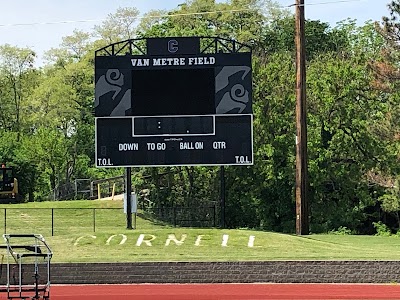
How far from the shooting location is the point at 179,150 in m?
26.8

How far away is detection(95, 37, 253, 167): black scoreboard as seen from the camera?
26.7 m

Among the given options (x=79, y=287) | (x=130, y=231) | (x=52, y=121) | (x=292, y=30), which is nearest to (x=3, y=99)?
(x=52, y=121)

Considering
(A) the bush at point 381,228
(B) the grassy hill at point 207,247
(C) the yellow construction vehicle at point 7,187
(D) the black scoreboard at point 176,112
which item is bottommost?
(A) the bush at point 381,228

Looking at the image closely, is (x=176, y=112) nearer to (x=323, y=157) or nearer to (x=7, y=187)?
(x=323, y=157)

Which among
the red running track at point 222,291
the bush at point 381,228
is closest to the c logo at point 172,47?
the red running track at point 222,291

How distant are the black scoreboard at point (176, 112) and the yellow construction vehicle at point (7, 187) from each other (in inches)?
772

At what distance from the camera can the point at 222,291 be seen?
18609mm

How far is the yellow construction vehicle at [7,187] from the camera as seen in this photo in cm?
4503

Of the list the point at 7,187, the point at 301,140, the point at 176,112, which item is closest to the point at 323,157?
the point at 301,140

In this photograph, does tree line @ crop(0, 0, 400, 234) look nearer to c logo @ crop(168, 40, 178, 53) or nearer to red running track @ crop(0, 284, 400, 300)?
c logo @ crop(168, 40, 178, 53)

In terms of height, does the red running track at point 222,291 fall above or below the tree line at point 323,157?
below

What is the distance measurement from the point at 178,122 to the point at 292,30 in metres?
38.3

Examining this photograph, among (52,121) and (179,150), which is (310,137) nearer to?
(179,150)

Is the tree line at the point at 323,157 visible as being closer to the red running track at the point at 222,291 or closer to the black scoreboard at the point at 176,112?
the black scoreboard at the point at 176,112
